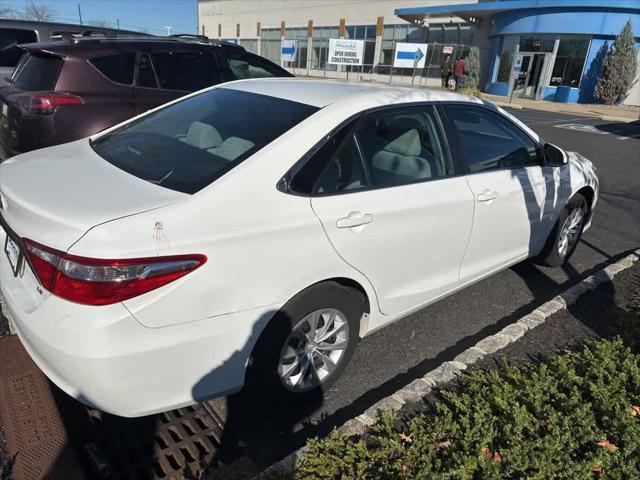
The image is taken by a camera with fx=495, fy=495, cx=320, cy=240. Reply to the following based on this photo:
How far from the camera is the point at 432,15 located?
31703mm

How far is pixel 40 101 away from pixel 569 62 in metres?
27.2

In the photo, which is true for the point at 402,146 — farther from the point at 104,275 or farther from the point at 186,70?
the point at 186,70

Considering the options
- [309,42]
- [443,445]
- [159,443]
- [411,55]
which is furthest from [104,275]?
[309,42]

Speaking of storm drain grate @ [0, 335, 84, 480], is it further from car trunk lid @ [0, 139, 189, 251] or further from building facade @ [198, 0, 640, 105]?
building facade @ [198, 0, 640, 105]

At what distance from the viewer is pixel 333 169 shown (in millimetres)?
2475

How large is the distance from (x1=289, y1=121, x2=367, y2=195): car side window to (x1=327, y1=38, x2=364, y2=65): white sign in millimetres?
30475

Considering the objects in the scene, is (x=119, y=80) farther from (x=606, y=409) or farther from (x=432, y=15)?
(x=432, y=15)

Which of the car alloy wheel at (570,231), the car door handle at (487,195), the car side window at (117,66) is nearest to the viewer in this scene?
the car door handle at (487,195)

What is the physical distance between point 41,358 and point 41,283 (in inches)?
14.9

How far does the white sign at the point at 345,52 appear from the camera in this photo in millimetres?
31000

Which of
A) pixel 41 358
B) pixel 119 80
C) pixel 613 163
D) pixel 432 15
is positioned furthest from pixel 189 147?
pixel 432 15

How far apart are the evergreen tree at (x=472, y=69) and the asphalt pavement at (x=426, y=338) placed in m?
22.7

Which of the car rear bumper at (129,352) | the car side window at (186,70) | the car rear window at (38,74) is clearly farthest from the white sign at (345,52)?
the car rear bumper at (129,352)

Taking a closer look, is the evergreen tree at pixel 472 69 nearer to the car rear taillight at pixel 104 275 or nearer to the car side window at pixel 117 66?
the car side window at pixel 117 66
